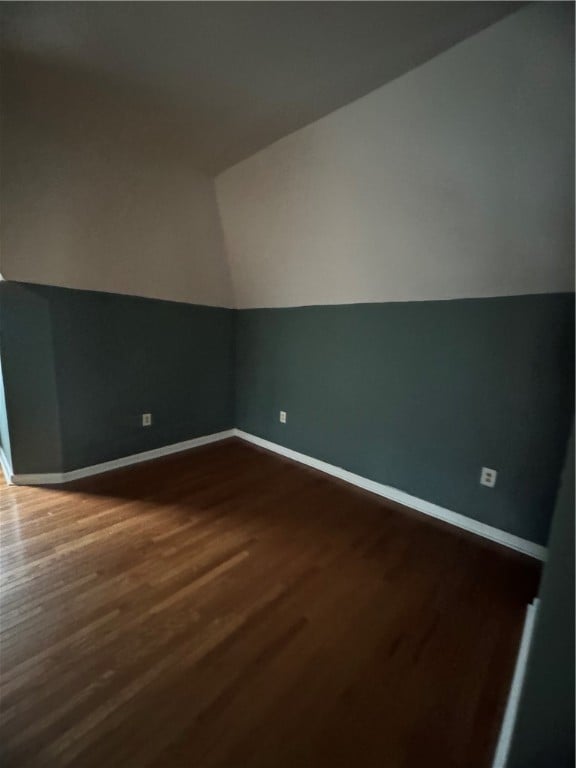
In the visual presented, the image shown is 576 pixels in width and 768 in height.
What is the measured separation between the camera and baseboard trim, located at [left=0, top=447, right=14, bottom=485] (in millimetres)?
Result: 2516

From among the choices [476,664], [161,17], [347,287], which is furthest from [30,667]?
[347,287]

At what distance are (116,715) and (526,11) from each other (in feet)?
9.20

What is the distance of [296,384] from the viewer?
3.21 m

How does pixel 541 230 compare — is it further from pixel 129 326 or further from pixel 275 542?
pixel 129 326

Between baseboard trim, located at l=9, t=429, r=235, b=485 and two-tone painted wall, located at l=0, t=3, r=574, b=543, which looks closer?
two-tone painted wall, located at l=0, t=3, r=574, b=543

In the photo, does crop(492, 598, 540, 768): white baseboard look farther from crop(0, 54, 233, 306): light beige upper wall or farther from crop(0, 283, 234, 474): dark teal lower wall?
crop(0, 283, 234, 474): dark teal lower wall

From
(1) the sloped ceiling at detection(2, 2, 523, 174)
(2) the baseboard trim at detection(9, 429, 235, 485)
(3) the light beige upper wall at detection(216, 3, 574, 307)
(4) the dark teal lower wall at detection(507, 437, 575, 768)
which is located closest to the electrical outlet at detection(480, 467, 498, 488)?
(3) the light beige upper wall at detection(216, 3, 574, 307)

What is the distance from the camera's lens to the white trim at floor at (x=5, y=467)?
2.53 m

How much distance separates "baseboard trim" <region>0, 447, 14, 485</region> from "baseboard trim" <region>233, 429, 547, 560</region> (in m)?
2.16

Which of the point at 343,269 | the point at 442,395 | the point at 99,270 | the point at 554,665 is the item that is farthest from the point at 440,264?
the point at 99,270

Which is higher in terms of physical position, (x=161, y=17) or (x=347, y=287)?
(x=161, y=17)

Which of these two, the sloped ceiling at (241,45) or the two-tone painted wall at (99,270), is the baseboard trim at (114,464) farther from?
the sloped ceiling at (241,45)

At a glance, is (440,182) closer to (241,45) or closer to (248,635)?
(241,45)

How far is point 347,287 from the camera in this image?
102 inches
